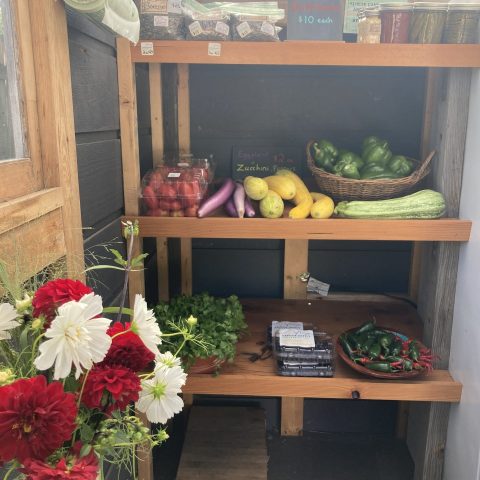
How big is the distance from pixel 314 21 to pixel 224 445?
1.67m

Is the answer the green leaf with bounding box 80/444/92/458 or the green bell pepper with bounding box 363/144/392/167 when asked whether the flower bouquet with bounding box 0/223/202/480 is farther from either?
the green bell pepper with bounding box 363/144/392/167

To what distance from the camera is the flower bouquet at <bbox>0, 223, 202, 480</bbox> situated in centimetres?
58

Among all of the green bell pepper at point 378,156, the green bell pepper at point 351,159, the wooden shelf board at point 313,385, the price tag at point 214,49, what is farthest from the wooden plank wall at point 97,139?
the green bell pepper at point 378,156

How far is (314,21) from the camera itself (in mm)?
1669

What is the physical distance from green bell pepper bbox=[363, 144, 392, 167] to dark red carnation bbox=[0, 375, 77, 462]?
5.04 ft

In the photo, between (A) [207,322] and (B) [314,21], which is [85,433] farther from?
(B) [314,21]

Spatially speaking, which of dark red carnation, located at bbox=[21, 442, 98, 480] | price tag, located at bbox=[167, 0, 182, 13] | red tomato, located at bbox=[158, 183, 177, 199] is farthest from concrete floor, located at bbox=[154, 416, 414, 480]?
price tag, located at bbox=[167, 0, 182, 13]

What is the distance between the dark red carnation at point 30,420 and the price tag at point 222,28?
132 cm

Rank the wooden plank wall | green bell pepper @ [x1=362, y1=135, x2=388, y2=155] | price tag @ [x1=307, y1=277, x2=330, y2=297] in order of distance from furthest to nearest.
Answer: price tag @ [x1=307, y1=277, x2=330, y2=297], green bell pepper @ [x1=362, y1=135, x2=388, y2=155], the wooden plank wall

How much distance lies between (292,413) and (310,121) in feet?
4.42

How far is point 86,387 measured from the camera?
2.19 ft

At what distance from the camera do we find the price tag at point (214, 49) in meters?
1.55

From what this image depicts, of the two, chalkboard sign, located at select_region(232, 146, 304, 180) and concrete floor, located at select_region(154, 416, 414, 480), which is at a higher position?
chalkboard sign, located at select_region(232, 146, 304, 180)

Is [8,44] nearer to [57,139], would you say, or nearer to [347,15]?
[57,139]
